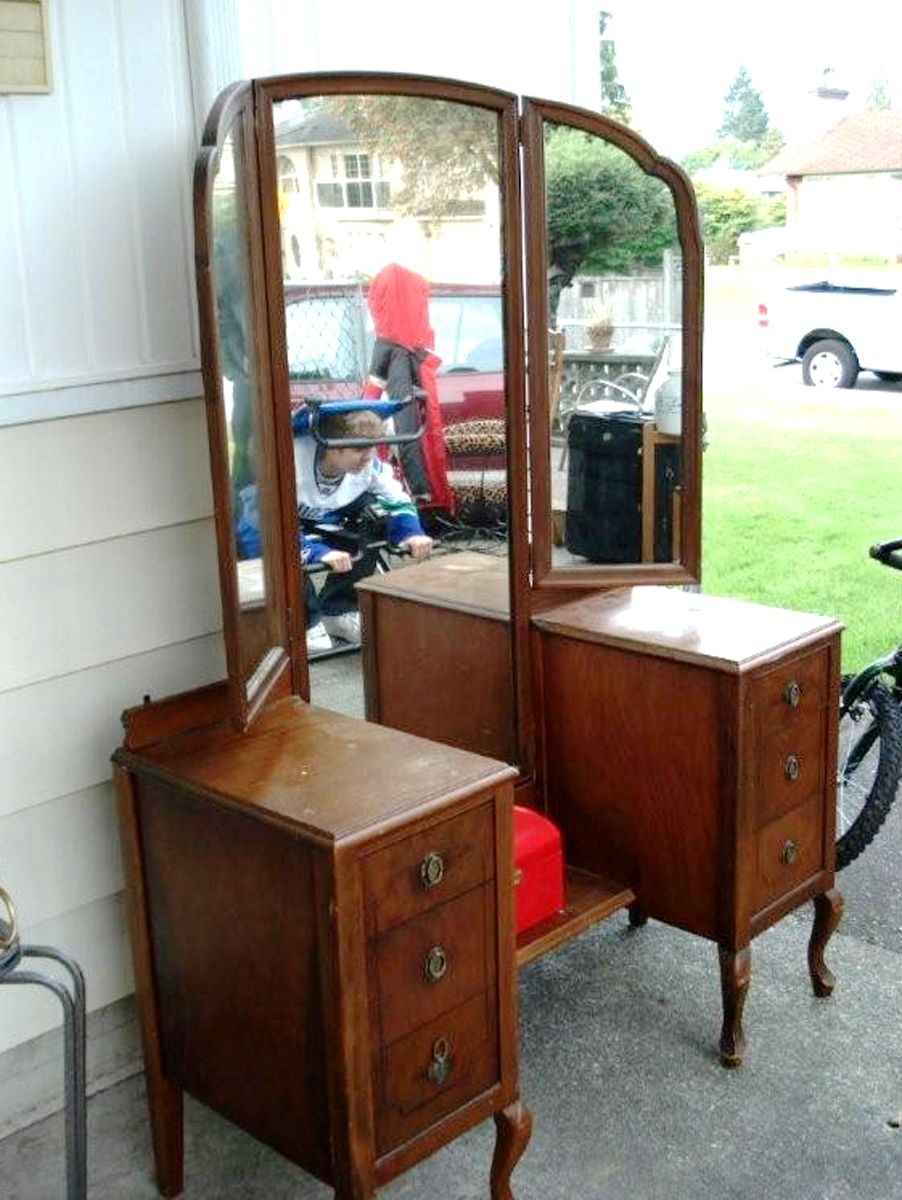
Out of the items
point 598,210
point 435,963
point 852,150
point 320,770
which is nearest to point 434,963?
point 435,963

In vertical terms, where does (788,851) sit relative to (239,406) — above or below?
below

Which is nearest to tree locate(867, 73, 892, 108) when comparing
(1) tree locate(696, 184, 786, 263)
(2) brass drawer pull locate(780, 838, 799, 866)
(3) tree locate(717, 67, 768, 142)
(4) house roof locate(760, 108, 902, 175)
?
(4) house roof locate(760, 108, 902, 175)

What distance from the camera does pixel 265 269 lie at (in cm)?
219

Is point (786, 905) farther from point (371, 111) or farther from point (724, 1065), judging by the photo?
point (371, 111)

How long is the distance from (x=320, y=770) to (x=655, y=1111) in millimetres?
1085

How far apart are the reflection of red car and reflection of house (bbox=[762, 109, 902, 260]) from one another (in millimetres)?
9354

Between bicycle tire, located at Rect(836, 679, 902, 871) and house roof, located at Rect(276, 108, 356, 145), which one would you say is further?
bicycle tire, located at Rect(836, 679, 902, 871)

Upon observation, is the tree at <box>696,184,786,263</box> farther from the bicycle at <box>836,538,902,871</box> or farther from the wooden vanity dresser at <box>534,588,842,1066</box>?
the wooden vanity dresser at <box>534,588,842,1066</box>

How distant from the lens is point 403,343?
2.47 meters

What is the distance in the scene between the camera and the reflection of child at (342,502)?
240 cm

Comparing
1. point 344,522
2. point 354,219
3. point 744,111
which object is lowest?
point 344,522

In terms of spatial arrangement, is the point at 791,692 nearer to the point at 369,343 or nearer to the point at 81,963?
the point at 369,343

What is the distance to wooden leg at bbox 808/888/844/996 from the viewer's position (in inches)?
113

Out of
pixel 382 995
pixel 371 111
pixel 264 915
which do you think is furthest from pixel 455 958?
pixel 371 111
